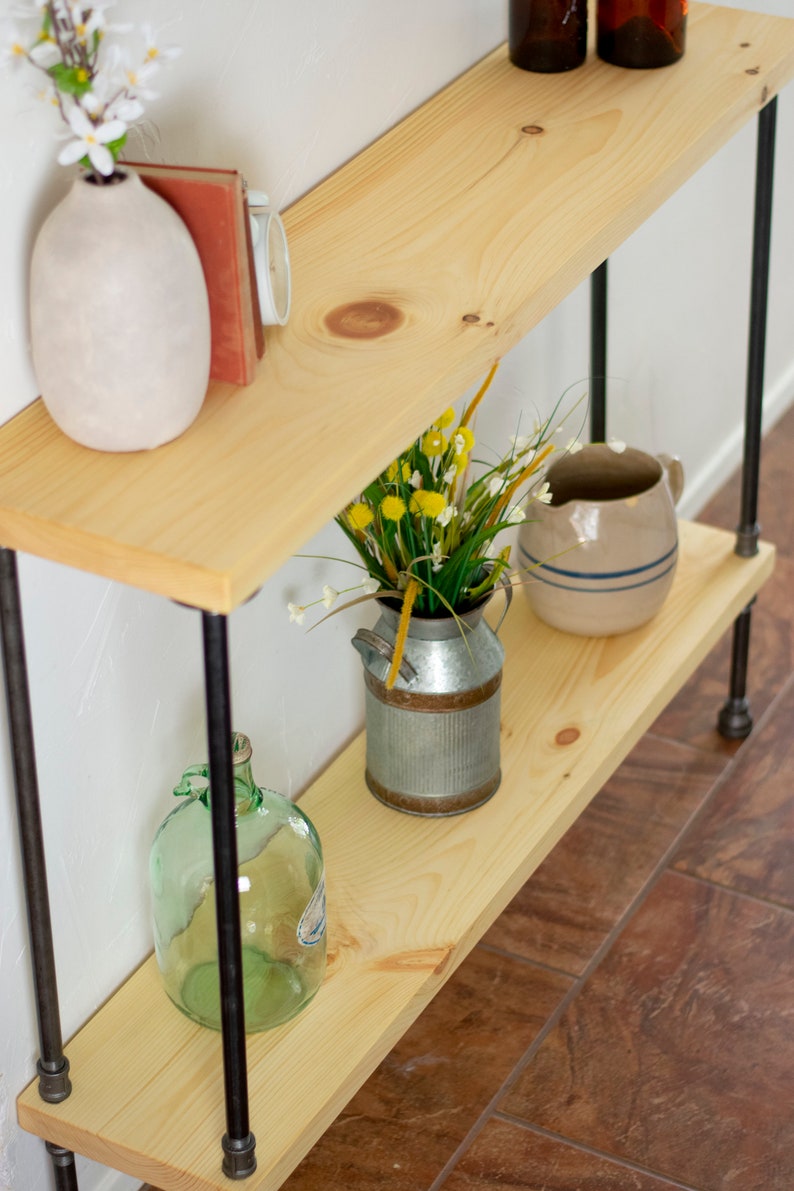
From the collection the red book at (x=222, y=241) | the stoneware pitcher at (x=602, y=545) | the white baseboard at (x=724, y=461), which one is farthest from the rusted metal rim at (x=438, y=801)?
the white baseboard at (x=724, y=461)

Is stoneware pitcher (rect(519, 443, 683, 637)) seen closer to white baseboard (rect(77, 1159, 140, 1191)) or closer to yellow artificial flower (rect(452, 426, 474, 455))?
yellow artificial flower (rect(452, 426, 474, 455))

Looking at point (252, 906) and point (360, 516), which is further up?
point (360, 516)

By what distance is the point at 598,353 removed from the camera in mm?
2098

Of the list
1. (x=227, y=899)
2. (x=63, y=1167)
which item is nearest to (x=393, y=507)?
(x=227, y=899)

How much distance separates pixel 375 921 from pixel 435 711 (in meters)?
0.22

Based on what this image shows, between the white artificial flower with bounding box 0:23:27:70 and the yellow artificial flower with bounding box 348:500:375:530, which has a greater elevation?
the white artificial flower with bounding box 0:23:27:70

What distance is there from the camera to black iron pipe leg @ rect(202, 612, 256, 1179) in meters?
1.05

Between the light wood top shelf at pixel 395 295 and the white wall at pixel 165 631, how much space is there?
0.19 feet

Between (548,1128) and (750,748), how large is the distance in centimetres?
74

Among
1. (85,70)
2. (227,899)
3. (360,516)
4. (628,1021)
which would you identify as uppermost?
(85,70)

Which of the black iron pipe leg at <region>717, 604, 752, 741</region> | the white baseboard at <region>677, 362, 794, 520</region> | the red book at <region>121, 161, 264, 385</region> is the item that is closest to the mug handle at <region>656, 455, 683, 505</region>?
the black iron pipe leg at <region>717, 604, 752, 741</region>

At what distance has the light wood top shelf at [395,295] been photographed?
3.29 ft

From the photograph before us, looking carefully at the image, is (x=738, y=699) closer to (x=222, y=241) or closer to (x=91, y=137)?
(x=222, y=241)

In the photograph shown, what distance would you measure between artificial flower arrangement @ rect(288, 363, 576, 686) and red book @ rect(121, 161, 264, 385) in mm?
341
